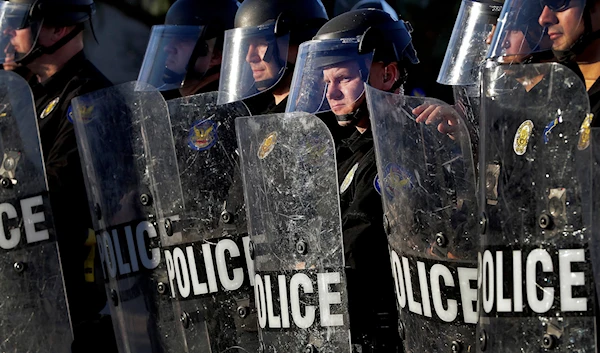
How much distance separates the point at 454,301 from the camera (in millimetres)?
3785

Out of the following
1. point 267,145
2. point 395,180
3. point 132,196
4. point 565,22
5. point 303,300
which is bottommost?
point 303,300

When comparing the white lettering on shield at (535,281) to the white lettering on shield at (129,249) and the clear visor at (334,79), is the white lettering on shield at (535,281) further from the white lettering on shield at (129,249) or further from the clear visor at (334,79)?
the white lettering on shield at (129,249)

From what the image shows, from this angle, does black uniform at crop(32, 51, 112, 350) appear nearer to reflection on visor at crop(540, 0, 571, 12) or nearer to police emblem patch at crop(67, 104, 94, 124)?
police emblem patch at crop(67, 104, 94, 124)

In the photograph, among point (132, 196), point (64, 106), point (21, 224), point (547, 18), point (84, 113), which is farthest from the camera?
point (64, 106)

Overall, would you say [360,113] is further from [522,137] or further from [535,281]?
[535,281]

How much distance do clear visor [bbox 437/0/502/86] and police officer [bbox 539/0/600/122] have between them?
50.6 inches

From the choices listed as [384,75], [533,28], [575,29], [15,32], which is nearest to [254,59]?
[384,75]

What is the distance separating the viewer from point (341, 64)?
4.56m

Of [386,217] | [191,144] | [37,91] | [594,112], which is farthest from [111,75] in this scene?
[594,112]

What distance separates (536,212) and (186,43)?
9.35ft

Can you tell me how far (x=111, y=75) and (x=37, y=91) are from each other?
1879 mm

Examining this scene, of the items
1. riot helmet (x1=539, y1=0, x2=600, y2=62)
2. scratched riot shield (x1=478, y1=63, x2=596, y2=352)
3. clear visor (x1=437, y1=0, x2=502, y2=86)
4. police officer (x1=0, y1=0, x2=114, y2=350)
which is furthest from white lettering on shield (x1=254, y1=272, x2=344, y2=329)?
police officer (x1=0, y1=0, x2=114, y2=350)

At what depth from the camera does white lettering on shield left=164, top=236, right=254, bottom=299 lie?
189 inches

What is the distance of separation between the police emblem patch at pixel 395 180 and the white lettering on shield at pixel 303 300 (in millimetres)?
369
